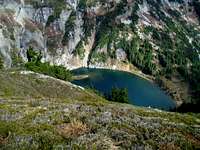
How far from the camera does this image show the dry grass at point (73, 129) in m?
35.0

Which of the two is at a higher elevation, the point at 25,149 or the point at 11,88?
the point at 11,88

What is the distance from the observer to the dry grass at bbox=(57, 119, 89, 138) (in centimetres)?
3497

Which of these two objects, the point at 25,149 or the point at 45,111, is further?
the point at 45,111

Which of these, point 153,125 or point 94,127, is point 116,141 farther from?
point 153,125

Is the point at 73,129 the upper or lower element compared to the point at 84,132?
upper

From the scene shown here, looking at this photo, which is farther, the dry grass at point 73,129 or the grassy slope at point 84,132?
the dry grass at point 73,129

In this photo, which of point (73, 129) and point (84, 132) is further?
point (73, 129)

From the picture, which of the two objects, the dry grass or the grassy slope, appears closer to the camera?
the grassy slope

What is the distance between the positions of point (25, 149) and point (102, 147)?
531 centimetres

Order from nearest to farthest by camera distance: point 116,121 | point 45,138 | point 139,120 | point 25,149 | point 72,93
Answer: point 25,149, point 45,138, point 116,121, point 139,120, point 72,93

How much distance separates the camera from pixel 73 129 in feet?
120

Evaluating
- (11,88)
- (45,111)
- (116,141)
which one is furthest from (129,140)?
(11,88)

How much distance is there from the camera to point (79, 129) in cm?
3659

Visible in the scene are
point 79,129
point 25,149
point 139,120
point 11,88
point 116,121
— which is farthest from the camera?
point 11,88
